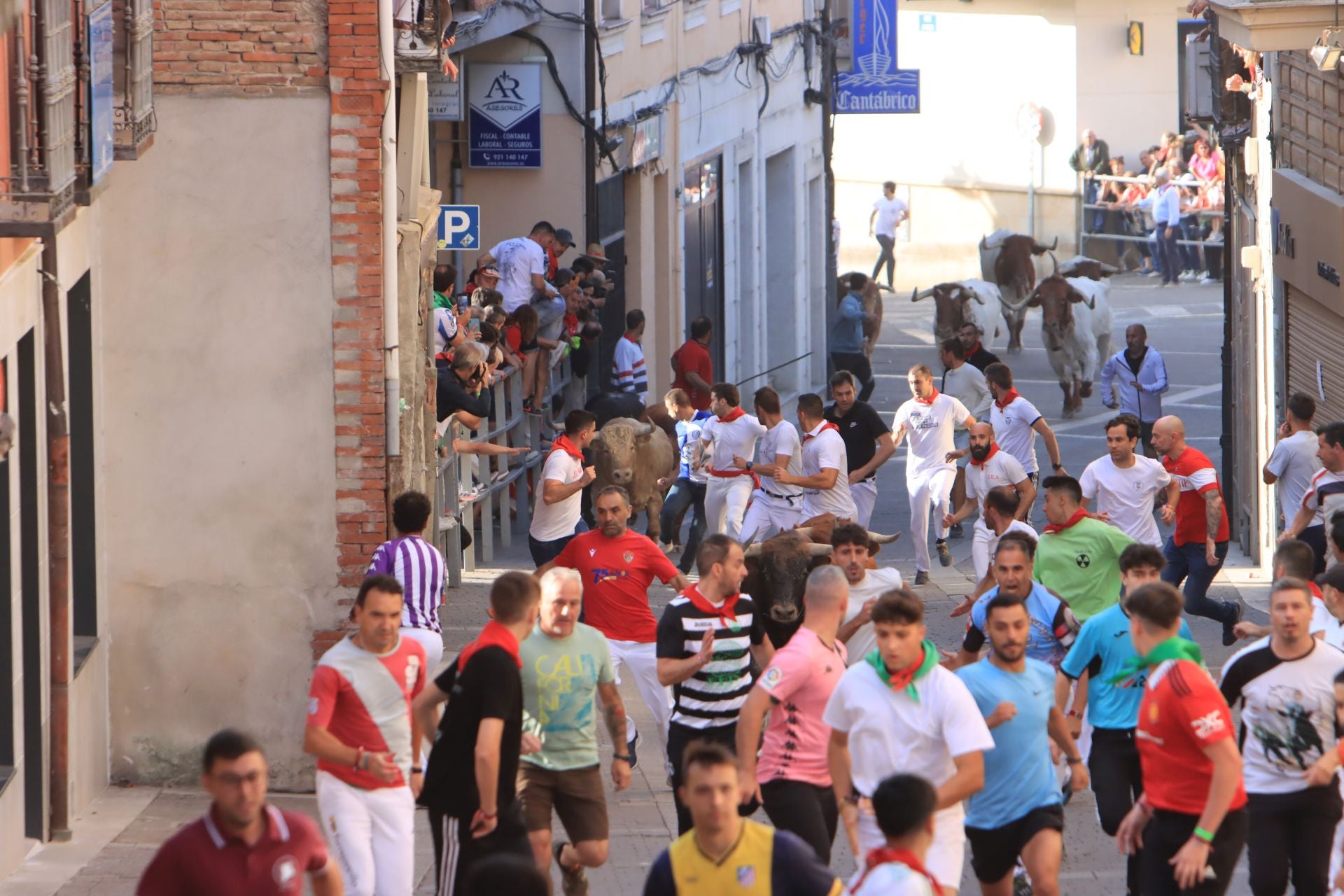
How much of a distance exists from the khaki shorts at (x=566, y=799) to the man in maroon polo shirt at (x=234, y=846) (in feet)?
7.30

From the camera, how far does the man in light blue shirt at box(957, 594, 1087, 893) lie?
7.74 m

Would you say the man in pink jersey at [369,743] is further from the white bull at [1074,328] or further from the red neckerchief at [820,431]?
the white bull at [1074,328]

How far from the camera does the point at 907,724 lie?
7.27 metres

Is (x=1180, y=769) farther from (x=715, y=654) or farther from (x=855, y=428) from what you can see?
(x=855, y=428)

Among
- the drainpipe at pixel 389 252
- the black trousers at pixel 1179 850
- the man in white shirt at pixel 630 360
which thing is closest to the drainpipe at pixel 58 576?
the drainpipe at pixel 389 252

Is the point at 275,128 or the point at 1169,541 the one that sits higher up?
the point at 275,128

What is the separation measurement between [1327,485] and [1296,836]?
5.16 m

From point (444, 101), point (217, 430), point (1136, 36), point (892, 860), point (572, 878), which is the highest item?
point (1136, 36)

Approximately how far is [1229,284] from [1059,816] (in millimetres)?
14570

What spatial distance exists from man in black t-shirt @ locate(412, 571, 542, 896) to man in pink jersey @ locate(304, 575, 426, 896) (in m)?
0.13

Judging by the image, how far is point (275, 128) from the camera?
1110 centimetres

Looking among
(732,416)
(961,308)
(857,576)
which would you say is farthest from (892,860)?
(961,308)

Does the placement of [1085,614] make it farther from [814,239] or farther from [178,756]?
[814,239]

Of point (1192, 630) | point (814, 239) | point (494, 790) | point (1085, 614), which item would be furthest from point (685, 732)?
point (814, 239)
